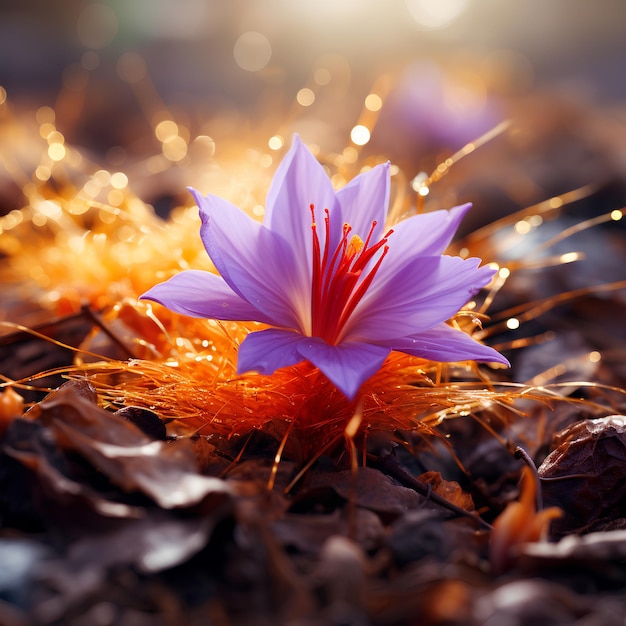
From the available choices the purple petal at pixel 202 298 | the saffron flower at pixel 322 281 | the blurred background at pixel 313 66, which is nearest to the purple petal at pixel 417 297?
the saffron flower at pixel 322 281

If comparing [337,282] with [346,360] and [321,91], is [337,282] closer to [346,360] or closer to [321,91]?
[346,360]

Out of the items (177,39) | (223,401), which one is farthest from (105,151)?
(177,39)

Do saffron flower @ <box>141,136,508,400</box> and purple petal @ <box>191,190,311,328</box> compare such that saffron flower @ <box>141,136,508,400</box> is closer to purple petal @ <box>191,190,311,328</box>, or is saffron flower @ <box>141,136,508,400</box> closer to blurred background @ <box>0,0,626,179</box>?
purple petal @ <box>191,190,311,328</box>

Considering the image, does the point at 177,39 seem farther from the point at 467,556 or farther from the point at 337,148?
the point at 467,556

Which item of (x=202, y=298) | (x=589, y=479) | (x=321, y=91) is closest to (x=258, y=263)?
(x=202, y=298)

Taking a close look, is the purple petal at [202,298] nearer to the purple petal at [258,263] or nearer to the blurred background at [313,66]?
the purple petal at [258,263]

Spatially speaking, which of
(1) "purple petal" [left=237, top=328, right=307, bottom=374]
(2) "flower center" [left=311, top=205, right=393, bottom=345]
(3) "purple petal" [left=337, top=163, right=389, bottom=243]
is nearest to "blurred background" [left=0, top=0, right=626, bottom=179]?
(3) "purple petal" [left=337, top=163, right=389, bottom=243]
